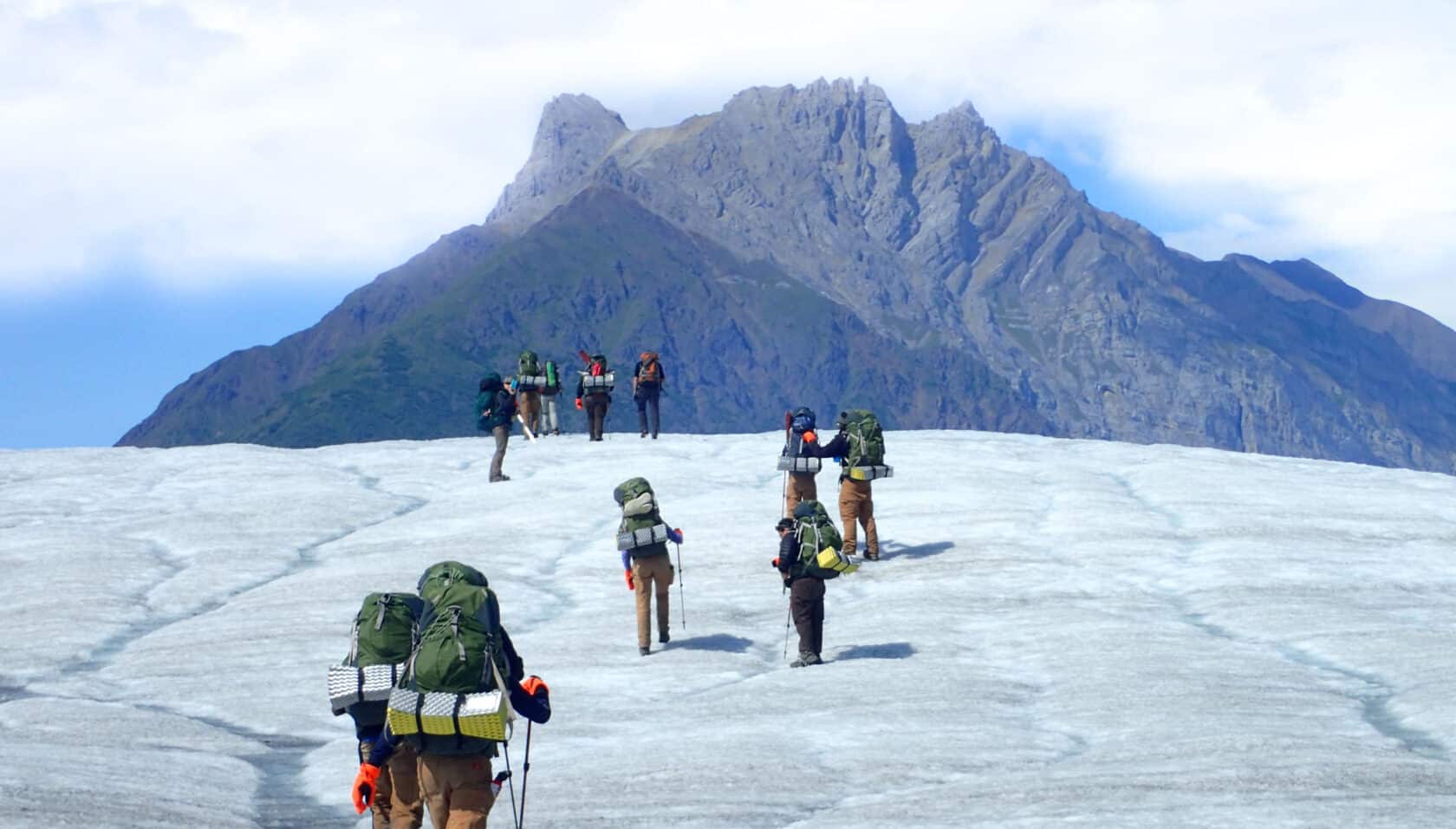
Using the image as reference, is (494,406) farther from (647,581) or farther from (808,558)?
(808,558)

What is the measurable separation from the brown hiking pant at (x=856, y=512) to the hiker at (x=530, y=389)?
67.5 feet

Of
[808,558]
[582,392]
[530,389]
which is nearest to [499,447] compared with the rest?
[582,392]

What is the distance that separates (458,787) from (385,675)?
1485mm

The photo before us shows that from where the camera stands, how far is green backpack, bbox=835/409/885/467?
2933 cm

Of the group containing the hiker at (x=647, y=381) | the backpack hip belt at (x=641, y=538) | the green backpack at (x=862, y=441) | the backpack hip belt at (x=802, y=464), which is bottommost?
the backpack hip belt at (x=641, y=538)

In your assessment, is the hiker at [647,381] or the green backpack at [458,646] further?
the hiker at [647,381]

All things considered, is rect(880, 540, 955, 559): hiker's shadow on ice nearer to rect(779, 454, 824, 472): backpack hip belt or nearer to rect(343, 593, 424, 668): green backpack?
rect(779, 454, 824, 472): backpack hip belt

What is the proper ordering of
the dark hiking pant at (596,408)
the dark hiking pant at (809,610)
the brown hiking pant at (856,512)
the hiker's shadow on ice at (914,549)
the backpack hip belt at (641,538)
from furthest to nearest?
1. the dark hiking pant at (596,408)
2. the hiker's shadow on ice at (914,549)
3. the brown hiking pant at (856,512)
4. the backpack hip belt at (641,538)
5. the dark hiking pant at (809,610)

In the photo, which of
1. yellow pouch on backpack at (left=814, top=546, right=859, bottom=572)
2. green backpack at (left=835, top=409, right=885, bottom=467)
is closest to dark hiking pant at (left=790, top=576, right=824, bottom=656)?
yellow pouch on backpack at (left=814, top=546, right=859, bottom=572)

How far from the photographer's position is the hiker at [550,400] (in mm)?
50938

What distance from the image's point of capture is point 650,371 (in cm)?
4784

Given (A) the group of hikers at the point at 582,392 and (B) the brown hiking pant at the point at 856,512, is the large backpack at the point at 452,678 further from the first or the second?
(A) the group of hikers at the point at 582,392

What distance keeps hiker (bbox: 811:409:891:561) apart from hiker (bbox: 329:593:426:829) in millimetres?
15532

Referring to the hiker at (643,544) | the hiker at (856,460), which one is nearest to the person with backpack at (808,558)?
the hiker at (643,544)
